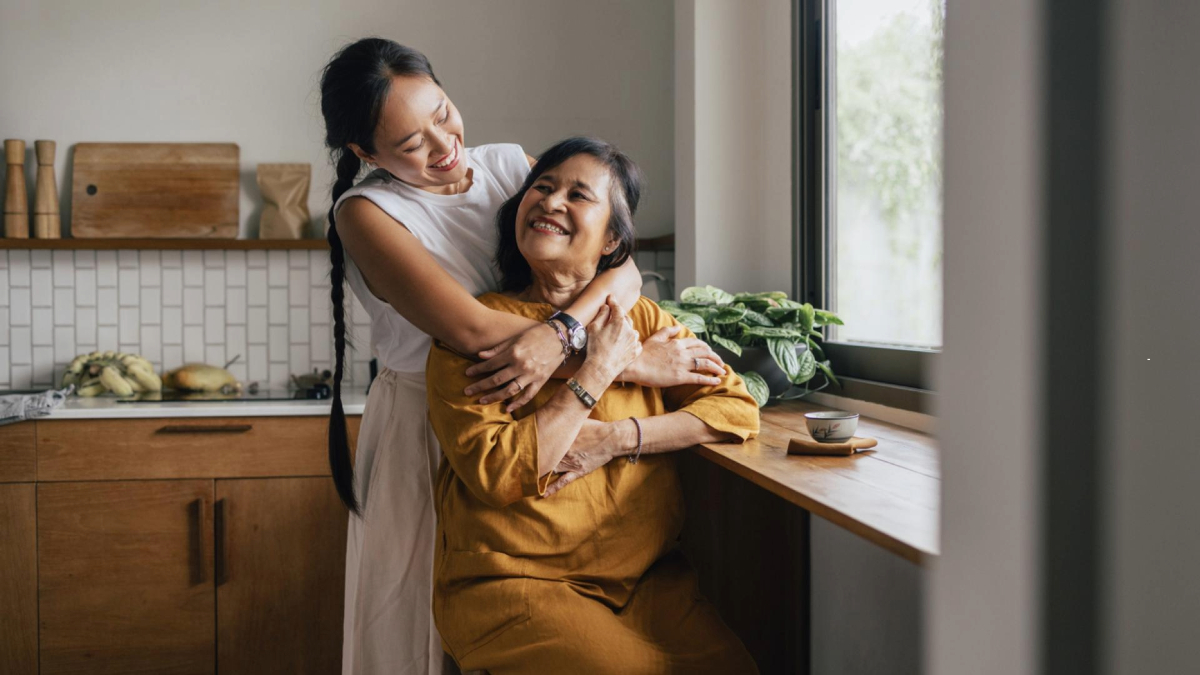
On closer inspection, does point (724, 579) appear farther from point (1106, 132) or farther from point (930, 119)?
point (1106, 132)

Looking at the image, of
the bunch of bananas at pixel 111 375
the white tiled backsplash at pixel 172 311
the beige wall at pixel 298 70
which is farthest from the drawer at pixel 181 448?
the beige wall at pixel 298 70

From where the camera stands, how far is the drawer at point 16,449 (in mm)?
2461

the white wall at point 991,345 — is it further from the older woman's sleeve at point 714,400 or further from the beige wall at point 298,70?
the beige wall at point 298,70

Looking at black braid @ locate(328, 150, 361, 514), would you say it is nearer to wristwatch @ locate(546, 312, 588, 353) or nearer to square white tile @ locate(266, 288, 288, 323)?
wristwatch @ locate(546, 312, 588, 353)

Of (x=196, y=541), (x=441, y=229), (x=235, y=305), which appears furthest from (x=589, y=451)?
(x=235, y=305)

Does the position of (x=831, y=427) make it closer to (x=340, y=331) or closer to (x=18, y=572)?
(x=340, y=331)

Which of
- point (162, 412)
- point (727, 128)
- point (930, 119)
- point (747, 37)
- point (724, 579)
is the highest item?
point (747, 37)

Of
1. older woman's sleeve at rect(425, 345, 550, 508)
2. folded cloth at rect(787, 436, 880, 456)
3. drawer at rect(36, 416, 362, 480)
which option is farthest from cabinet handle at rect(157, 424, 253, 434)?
folded cloth at rect(787, 436, 880, 456)

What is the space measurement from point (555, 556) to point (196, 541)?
1611mm

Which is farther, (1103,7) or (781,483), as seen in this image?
(781,483)

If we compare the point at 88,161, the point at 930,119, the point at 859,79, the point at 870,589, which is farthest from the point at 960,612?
the point at 88,161

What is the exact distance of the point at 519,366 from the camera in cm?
132

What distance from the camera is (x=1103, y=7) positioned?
271 millimetres

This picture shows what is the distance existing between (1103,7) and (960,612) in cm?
21
